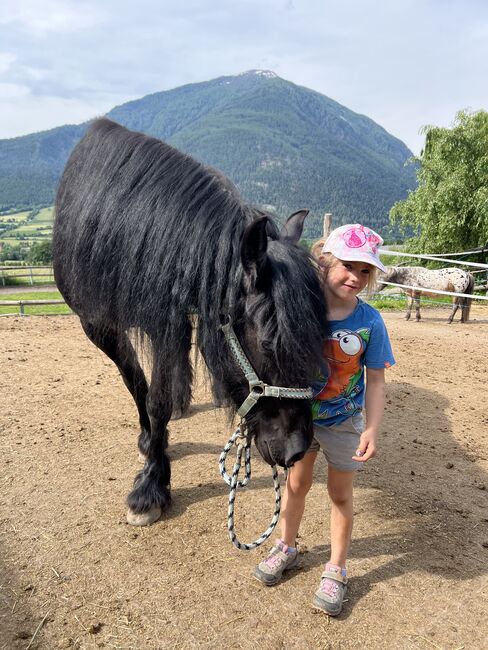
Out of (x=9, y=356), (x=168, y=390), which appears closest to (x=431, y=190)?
(x=9, y=356)

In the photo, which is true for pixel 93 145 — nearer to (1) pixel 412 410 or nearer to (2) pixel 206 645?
(2) pixel 206 645

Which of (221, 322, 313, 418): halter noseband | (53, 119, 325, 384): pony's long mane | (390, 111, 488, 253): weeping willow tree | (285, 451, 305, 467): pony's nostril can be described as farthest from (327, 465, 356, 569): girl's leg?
(390, 111, 488, 253): weeping willow tree

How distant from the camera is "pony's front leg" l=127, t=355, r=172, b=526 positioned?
2436mm

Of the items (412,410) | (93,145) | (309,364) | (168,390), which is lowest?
(412,410)

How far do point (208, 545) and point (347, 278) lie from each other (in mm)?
1611

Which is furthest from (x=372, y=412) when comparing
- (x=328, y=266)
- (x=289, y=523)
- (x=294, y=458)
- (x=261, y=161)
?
(x=261, y=161)

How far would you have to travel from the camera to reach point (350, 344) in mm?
1748

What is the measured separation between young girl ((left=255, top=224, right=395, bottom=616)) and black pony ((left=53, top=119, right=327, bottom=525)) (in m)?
0.20

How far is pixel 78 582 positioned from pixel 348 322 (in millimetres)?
1755

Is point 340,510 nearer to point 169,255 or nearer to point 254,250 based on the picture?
point 254,250

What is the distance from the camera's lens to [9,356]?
5656 millimetres

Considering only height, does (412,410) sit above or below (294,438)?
below

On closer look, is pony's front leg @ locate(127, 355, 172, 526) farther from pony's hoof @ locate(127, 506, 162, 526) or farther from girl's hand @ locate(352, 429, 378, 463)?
girl's hand @ locate(352, 429, 378, 463)

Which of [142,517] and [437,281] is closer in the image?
[142,517]
